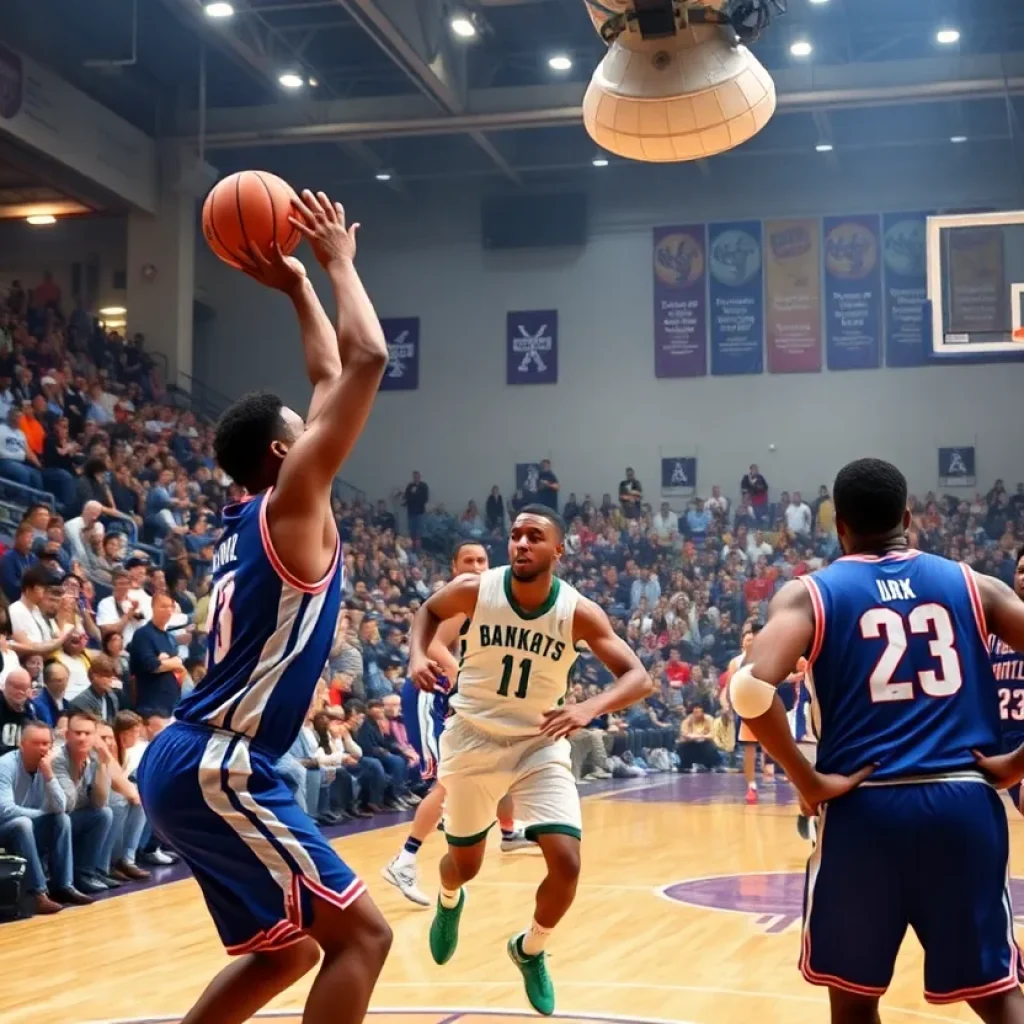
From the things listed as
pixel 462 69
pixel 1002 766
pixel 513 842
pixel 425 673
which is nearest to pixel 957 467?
pixel 462 69

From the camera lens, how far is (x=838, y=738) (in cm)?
353

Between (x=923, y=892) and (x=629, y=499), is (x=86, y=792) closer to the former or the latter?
(x=923, y=892)

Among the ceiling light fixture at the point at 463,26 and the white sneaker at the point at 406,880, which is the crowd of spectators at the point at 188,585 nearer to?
the white sneaker at the point at 406,880

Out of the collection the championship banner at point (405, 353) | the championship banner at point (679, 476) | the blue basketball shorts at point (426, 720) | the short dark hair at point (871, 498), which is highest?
the championship banner at point (405, 353)

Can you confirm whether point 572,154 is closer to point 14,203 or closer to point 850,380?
point 850,380

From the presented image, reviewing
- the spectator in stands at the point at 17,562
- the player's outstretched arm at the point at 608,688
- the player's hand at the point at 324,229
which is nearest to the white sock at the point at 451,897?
the player's outstretched arm at the point at 608,688

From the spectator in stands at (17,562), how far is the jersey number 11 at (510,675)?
19.4 ft

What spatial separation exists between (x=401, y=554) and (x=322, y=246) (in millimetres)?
19578

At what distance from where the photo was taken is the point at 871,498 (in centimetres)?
364

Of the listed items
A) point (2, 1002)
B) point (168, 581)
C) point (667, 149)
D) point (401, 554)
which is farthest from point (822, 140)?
point (2, 1002)

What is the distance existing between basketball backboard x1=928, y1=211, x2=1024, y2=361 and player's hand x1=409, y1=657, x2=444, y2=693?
7611 mm

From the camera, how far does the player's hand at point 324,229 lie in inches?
141

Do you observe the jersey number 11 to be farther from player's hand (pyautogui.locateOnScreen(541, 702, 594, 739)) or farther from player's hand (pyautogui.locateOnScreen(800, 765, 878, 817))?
player's hand (pyautogui.locateOnScreen(800, 765, 878, 817))

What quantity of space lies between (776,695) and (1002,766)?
54 centimetres
